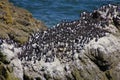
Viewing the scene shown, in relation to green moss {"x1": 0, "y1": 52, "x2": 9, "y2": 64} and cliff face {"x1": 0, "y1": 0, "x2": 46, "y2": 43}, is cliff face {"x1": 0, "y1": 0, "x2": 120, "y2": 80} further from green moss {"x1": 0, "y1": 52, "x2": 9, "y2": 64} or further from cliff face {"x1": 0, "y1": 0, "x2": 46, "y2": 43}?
cliff face {"x1": 0, "y1": 0, "x2": 46, "y2": 43}

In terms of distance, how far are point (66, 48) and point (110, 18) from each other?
2679mm

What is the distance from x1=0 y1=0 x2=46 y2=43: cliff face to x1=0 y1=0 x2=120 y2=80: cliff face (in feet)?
13.8

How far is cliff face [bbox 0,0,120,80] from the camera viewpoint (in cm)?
1295

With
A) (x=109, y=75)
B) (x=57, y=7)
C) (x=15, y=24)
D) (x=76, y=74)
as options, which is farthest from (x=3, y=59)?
(x=57, y=7)

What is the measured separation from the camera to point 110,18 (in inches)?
595

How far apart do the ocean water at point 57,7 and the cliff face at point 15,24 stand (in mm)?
9676

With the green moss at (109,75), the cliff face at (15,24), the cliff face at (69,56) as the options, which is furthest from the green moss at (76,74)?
the cliff face at (15,24)

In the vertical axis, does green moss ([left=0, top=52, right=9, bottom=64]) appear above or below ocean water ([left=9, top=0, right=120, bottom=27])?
above

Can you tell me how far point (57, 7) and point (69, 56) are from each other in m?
25.7

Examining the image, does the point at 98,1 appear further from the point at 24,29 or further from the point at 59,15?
the point at 24,29

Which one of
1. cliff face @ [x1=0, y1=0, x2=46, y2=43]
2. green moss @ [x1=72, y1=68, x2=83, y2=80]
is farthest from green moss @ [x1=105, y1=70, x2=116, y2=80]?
cliff face @ [x1=0, y1=0, x2=46, y2=43]

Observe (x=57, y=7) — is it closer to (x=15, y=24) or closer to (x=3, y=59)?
(x=15, y=24)

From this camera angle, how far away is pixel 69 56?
1322cm

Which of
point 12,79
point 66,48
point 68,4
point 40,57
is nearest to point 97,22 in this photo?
point 66,48
